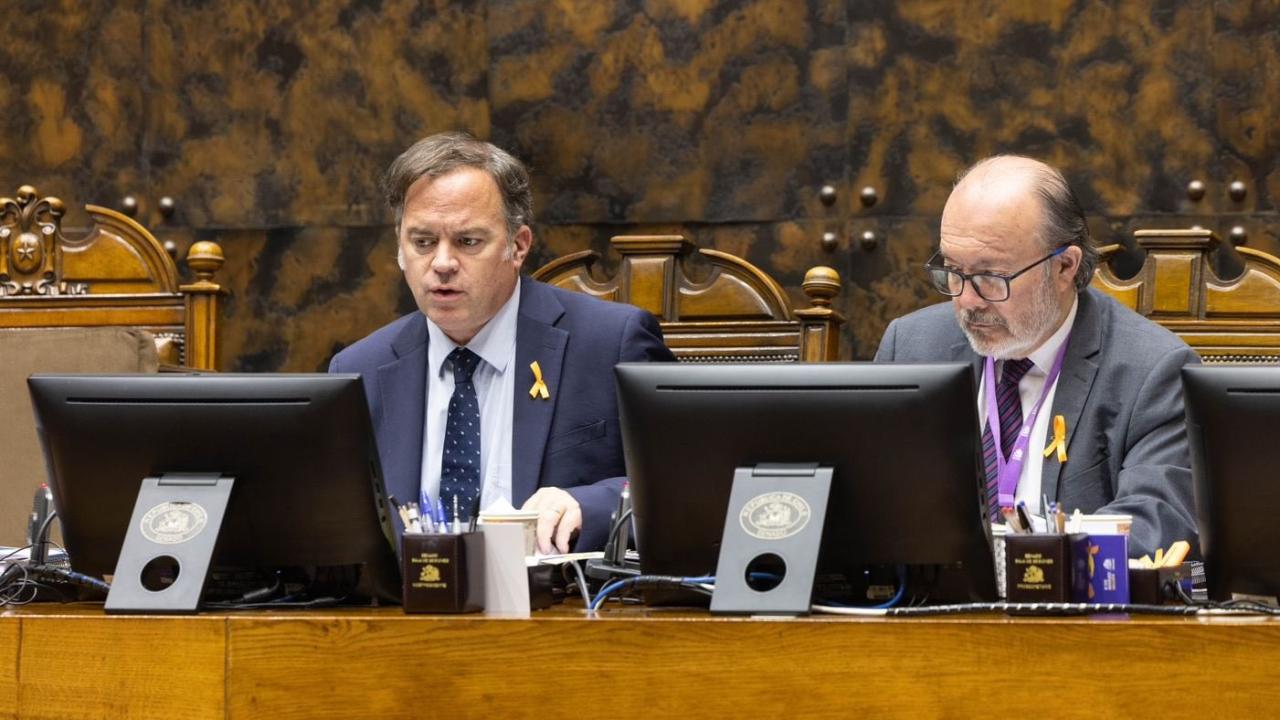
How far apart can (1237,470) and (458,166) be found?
1.72 meters

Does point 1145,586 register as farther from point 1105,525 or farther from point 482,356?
point 482,356

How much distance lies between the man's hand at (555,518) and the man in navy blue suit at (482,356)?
0.47m

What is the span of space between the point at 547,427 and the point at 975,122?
6.07 ft

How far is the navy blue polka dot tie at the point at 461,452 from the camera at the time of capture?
2865 mm

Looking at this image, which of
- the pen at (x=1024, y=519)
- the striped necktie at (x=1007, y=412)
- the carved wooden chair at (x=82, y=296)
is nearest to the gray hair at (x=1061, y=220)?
the striped necktie at (x=1007, y=412)

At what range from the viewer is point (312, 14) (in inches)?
181

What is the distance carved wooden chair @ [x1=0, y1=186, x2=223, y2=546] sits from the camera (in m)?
3.42

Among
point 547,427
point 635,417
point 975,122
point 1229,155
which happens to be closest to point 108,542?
point 635,417

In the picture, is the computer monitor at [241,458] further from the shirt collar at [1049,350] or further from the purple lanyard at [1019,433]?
the shirt collar at [1049,350]

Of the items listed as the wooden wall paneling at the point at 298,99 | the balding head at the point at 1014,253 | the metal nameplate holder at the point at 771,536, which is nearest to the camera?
the metal nameplate holder at the point at 771,536

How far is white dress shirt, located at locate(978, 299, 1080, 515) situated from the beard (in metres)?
0.02

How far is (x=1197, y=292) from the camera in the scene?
10.3 feet

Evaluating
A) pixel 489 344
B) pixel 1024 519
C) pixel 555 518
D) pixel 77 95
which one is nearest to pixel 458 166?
pixel 489 344

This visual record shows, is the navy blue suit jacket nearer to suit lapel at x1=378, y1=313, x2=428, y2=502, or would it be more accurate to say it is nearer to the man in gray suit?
suit lapel at x1=378, y1=313, x2=428, y2=502
